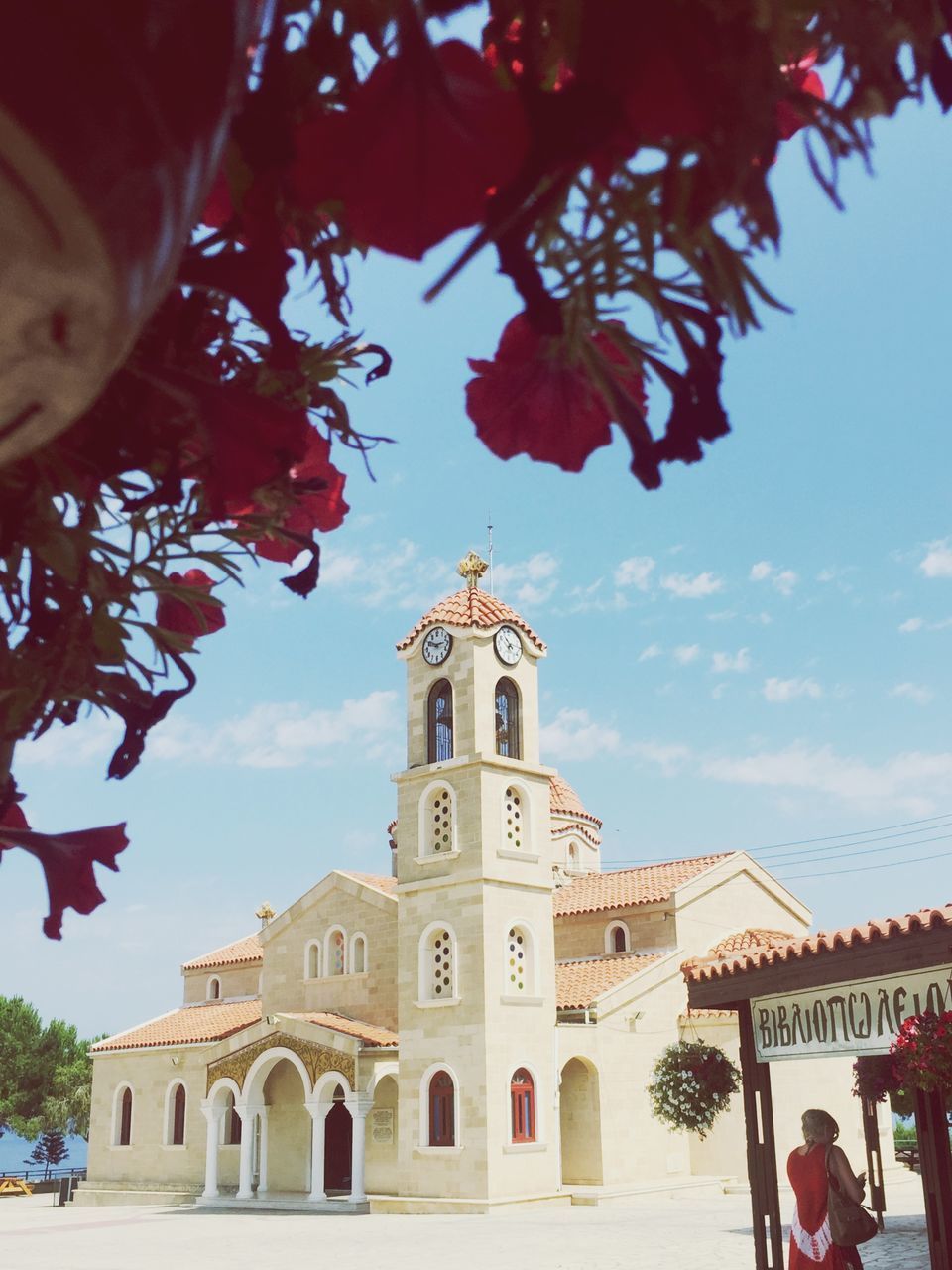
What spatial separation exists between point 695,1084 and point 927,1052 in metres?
7.62

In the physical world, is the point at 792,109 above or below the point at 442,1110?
above

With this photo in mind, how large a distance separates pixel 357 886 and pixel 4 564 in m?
25.6

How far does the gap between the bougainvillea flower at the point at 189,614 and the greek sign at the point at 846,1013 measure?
8.40m

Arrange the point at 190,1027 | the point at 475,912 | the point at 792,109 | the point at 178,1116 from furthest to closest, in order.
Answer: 1. the point at 190,1027
2. the point at 178,1116
3. the point at 475,912
4. the point at 792,109

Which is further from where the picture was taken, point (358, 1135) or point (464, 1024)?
point (358, 1135)

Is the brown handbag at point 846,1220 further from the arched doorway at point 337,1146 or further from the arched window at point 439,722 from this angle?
the arched doorway at point 337,1146

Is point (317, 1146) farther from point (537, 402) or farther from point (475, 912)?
point (537, 402)

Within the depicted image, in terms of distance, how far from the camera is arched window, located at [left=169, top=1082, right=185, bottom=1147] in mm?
27391

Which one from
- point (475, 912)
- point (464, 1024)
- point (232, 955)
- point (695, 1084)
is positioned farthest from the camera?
point (232, 955)

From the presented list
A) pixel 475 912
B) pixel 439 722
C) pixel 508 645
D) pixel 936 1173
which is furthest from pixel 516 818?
pixel 936 1173

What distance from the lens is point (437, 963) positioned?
22344 millimetres

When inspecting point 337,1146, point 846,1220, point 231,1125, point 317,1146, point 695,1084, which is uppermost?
point 695,1084

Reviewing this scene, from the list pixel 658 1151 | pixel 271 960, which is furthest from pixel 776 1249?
pixel 271 960

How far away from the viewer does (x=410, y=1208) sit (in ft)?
68.6
